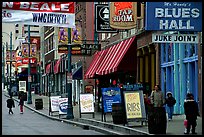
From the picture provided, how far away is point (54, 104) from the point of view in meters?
35.8

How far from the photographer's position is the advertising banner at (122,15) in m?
26.9

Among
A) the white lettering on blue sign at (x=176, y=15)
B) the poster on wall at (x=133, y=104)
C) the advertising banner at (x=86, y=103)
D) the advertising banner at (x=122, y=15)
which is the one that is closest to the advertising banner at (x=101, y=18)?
the advertising banner at (x=122, y=15)

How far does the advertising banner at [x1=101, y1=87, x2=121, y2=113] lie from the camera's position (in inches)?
1035

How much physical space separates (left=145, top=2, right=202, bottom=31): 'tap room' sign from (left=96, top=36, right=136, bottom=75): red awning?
51.0 feet

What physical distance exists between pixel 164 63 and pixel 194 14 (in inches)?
495

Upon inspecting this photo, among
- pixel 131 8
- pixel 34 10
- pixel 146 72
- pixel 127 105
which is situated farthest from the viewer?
pixel 146 72

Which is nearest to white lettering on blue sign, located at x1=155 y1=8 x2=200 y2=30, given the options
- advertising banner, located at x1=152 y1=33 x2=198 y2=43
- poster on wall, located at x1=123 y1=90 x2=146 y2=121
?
advertising banner, located at x1=152 y1=33 x2=198 y2=43

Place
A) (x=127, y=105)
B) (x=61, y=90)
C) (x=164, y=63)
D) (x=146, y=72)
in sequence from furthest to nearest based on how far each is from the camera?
(x=61, y=90) → (x=146, y=72) → (x=164, y=63) → (x=127, y=105)

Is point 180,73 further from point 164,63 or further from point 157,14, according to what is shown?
point 157,14

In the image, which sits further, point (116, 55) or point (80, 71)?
point (80, 71)

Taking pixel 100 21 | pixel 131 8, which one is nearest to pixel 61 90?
pixel 100 21

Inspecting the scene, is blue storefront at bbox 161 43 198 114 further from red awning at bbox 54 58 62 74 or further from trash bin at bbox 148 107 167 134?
red awning at bbox 54 58 62 74

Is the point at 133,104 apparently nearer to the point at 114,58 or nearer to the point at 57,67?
the point at 114,58

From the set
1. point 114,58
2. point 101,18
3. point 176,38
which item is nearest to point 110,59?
point 114,58
